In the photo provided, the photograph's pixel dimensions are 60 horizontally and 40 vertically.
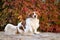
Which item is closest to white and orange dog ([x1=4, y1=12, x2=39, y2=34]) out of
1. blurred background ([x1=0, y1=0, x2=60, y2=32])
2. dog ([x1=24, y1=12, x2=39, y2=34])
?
dog ([x1=24, y1=12, x2=39, y2=34])

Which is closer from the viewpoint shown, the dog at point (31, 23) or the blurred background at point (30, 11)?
the dog at point (31, 23)

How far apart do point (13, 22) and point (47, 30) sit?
2.99 ft

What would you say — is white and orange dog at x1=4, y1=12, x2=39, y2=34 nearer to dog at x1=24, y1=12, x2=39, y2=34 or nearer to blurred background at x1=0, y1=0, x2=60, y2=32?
dog at x1=24, y1=12, x2=39, y2=34

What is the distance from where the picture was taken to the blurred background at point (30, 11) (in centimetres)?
530

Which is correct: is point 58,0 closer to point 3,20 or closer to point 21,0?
point 21,0

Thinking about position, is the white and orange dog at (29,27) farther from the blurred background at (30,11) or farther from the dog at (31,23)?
the blurred background at (30,11)

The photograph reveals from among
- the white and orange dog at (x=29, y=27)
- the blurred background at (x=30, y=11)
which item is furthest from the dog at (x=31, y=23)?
the blurred background at (x=30, y=11)

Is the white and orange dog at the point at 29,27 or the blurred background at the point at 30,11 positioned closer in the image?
the white and orange dog at the point at 29,27

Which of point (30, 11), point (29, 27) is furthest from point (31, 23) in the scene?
point (30, 11)

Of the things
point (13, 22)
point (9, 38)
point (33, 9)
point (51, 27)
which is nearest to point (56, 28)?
point (51, 27)

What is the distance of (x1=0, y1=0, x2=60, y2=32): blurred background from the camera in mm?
5301

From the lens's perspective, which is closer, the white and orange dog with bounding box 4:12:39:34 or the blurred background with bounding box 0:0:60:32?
the white and orange dog with bounding box 4:12:39:34

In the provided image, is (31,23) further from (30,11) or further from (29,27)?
(30,11)

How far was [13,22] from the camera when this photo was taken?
535cm
